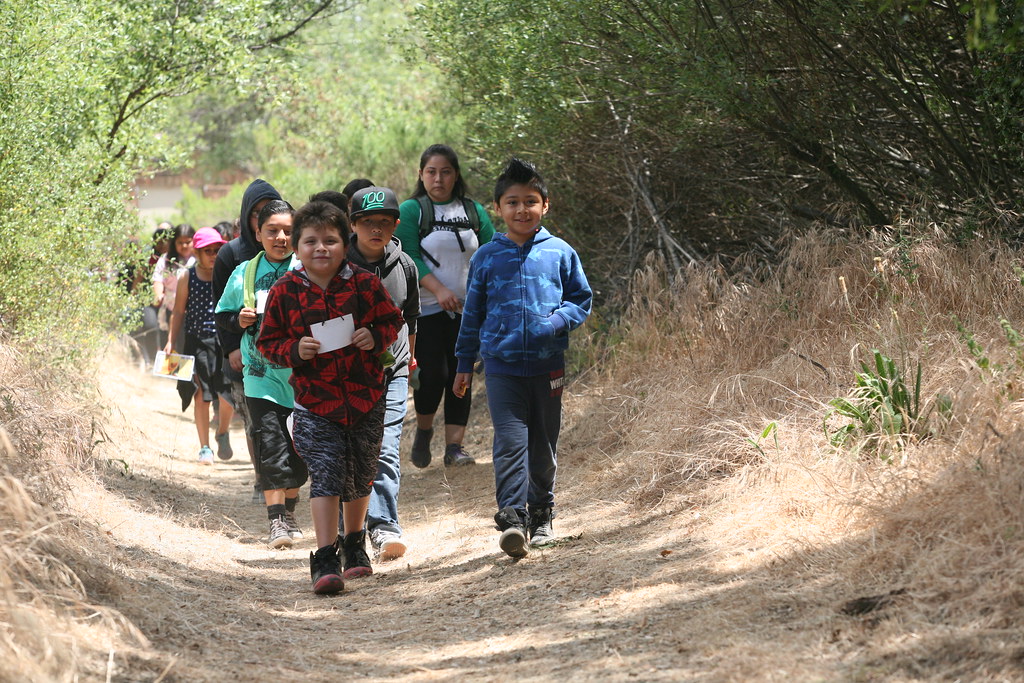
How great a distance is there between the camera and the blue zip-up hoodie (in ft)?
17.5

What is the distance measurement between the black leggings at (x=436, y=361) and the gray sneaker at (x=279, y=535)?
4.48ft

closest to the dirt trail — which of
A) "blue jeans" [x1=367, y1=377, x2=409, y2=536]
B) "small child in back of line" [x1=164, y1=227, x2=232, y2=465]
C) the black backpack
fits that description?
"blue jeans" [x1=367, y1=377, x2=409, y2=536]

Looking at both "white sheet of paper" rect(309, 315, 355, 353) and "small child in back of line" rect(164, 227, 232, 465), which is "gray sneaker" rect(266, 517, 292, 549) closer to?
"white sheet of paper" rect(309, 315, 355, 353)

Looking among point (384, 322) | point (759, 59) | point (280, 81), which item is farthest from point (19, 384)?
point (280, 81)

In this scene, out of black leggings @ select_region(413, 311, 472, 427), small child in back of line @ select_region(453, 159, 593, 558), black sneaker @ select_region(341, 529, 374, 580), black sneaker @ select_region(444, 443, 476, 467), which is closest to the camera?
small child in back of line @ select_region(453, 159, 593, 558)

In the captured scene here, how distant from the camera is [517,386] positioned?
5.41 m

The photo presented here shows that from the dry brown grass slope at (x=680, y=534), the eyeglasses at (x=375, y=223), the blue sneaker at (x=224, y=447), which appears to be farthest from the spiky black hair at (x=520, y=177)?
the blue sneaker at (x=224, y=447)

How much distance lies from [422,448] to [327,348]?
9.83 ft

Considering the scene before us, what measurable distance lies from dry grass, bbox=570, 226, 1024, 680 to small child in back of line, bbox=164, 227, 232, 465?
115 inches

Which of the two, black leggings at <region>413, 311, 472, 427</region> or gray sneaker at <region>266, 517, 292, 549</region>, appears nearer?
gray sneaker at <region>266, 517, 292, 549</region>

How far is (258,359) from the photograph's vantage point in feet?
20.6

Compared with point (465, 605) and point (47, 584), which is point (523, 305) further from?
point (47, 584)

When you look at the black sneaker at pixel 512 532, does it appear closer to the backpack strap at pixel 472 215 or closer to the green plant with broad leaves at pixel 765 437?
the green plant with broad leaves at pixel 765 437

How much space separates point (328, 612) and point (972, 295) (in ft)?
13.0
